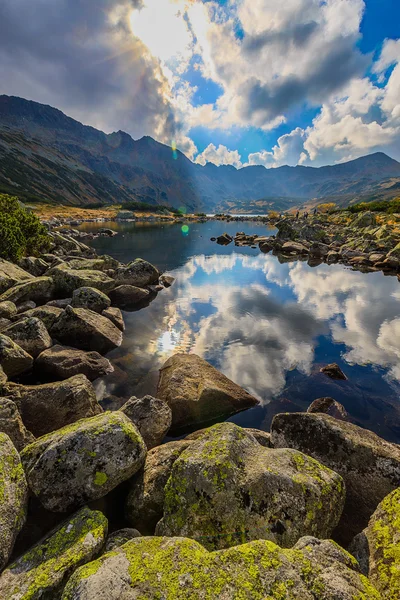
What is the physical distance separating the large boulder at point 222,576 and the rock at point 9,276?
24379 millimetres

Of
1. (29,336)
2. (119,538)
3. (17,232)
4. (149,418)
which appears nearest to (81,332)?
(29,336)

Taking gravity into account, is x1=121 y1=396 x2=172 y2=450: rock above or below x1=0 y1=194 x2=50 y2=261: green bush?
below

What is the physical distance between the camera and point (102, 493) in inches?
281

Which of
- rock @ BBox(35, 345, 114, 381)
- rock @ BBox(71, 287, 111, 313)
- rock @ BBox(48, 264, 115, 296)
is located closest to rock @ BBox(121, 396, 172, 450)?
rock @ BBox(35, 345, 114, 381)

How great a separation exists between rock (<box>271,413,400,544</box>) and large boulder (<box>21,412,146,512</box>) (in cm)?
508

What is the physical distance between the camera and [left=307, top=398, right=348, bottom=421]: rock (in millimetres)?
14070

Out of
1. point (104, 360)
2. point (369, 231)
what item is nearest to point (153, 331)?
point (104, 360)

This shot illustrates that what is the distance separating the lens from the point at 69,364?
52.9 feet

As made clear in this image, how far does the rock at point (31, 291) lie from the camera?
2222cm

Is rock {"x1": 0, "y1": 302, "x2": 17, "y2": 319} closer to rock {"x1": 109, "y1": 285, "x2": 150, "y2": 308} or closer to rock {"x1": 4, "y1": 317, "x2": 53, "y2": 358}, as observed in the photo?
rock {"x1": 4, "y1": 317, "x2": 53, "y2": 358}

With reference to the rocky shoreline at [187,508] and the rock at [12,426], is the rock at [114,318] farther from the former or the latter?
the rock at [12,426]

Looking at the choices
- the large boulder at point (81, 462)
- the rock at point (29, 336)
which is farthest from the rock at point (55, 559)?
the rock at point (29, 336)

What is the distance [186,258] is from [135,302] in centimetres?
3021

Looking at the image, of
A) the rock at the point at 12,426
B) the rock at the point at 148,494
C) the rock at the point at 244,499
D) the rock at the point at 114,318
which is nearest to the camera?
the rock at the point at 244,499
